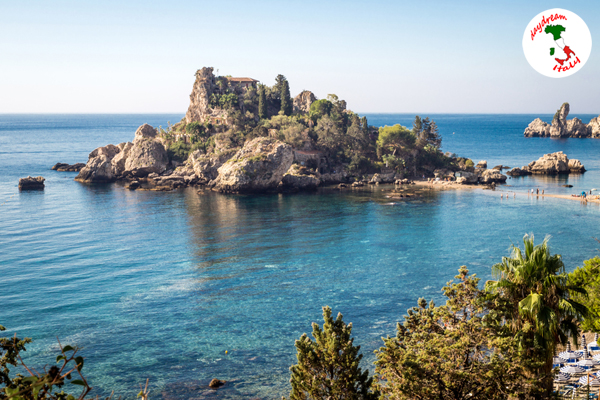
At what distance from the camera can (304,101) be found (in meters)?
163

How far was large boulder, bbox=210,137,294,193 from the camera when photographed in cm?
11125

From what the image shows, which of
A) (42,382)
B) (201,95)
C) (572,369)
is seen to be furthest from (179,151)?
(42,382)

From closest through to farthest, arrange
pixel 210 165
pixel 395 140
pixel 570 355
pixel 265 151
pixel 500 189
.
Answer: pixel 570 355, pixel 500 189, pixel 265 151, pixel 210 165, pixel 395 140

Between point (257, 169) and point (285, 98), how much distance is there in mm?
39887

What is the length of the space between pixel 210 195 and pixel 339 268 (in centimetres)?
5682

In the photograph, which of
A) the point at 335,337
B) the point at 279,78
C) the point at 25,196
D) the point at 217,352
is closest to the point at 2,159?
the point at 25,196

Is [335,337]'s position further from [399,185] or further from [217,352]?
[399,185]

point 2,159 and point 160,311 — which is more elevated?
point 2,159

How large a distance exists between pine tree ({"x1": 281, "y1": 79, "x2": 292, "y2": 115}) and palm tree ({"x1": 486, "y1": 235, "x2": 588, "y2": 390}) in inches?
5005

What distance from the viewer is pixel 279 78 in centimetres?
14612

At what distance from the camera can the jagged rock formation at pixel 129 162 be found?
129625mm

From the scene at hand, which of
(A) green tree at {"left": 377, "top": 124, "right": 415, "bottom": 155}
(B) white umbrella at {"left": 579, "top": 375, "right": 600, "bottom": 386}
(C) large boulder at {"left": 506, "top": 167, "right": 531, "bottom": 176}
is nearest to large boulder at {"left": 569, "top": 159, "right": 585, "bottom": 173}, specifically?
(C) large boulder at {"left": 506, "top": 167, "right": 531, "bottom": 176}

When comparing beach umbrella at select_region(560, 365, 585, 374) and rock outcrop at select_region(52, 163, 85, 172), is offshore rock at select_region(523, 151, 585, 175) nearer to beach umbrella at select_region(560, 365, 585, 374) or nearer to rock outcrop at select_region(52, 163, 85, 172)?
beach umbrella at select_region(560, 365, 585, 374)

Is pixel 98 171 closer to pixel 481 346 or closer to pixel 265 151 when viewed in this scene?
pixel 265 151
